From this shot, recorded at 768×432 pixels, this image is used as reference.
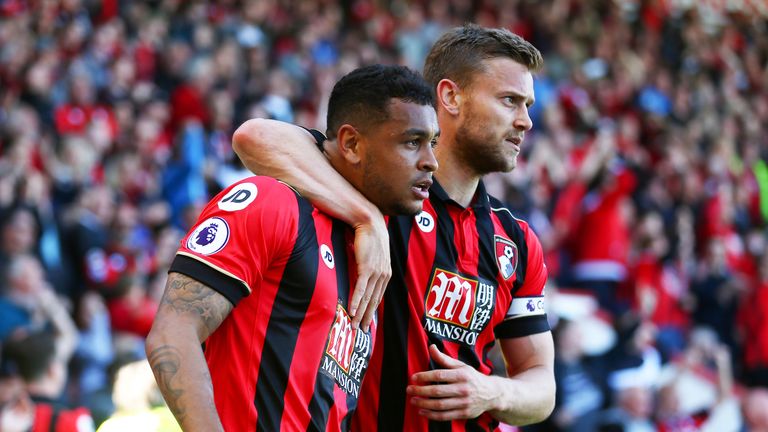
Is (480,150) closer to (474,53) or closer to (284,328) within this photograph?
(474,53)

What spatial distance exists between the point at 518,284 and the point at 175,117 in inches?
308

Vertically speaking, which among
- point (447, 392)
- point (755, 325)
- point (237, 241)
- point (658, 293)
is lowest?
point (447, 392)

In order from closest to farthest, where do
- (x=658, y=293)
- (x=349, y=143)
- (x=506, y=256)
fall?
(x=349, y=143)
(x=506, y=256)
(x=658, y=293)

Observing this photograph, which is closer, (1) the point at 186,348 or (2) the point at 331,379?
(1) the point at 186,348

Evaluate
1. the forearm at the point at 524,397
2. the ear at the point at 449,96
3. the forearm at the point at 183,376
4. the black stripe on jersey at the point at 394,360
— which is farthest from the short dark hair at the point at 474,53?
the forearm at the point at 183,376

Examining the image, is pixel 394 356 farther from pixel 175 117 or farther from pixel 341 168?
pixel 175 117

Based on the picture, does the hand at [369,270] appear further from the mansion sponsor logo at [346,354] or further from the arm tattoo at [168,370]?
the arm tattoo at [168,370]

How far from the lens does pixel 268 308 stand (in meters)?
3.16

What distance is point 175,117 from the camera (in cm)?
1144

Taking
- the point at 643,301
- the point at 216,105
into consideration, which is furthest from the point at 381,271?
the point at 643,301

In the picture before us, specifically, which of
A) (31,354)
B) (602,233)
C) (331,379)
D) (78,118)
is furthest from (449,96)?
(602,233)

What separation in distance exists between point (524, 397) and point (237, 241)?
4.85 ft

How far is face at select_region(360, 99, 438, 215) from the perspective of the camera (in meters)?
3.47

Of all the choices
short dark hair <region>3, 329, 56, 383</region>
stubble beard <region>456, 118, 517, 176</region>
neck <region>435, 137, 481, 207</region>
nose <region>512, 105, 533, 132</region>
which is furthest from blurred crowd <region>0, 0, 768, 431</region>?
nose <region>512, 105, 533, 132</region>
